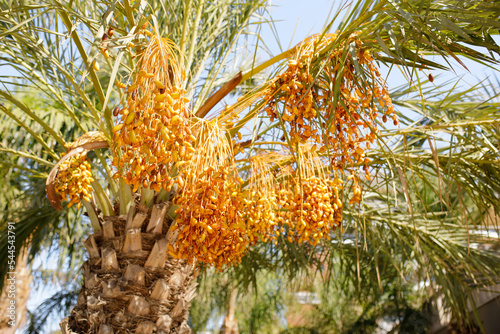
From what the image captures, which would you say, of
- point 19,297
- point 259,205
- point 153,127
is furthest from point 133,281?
point 19,297

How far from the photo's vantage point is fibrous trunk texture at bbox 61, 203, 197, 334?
6.98ft

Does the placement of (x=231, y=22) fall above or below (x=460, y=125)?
above

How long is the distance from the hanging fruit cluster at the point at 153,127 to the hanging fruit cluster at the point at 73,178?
0.54m

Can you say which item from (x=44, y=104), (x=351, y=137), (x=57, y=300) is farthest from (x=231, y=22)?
(x=57, y=300)

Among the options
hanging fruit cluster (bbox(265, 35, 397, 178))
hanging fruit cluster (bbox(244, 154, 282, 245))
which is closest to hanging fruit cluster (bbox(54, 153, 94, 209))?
hanging fruit cluster (bbox(244, 154, 282, 245))

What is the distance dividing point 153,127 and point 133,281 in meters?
0.95

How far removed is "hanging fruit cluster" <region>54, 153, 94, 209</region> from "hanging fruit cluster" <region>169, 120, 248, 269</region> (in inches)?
22.9

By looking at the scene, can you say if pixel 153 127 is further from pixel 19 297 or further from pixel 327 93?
pixel 19 297

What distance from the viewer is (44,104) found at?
4426mm

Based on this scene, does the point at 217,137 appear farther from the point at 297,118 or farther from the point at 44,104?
the point at 44,104

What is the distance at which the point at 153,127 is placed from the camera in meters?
1.56

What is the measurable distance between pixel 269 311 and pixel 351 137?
6636 mm

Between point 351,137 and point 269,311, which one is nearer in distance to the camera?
point 351,137

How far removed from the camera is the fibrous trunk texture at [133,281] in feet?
6.98
